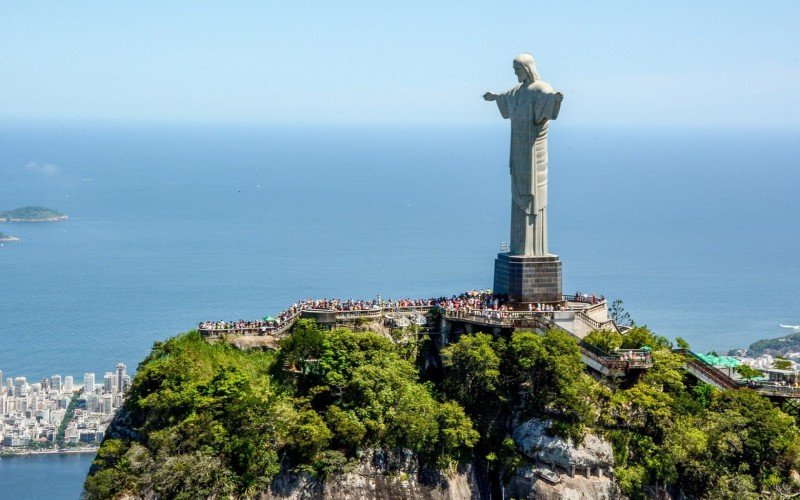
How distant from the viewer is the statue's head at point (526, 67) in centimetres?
4675

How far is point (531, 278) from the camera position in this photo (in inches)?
Result: 1852

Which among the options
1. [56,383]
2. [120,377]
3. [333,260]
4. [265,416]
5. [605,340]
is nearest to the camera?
[265,416]

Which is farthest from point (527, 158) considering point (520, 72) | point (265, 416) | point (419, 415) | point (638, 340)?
point (265, 416)

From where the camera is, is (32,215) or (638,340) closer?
(638,340)

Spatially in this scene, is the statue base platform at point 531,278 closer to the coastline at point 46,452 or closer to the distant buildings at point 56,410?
the distant buildings at point 56,410

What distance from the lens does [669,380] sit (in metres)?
44.0

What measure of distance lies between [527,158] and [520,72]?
2930 millimetres

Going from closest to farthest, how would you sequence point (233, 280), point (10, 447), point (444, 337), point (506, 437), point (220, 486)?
point (220, 486), point (506, 437), point (444, 337), point (10, 447), point (233, 280)

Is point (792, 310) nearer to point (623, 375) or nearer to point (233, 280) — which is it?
point (233, 280)

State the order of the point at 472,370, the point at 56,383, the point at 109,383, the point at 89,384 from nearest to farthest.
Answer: the point at 472,370, the point at 109,383, the point at 89,384, the point at 56,383

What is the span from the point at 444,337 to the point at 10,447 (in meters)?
42.4

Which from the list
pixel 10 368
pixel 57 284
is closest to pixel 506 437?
pixel 10 368

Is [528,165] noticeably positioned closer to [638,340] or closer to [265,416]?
[638,340]

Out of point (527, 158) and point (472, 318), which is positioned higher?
point (527, 158)
